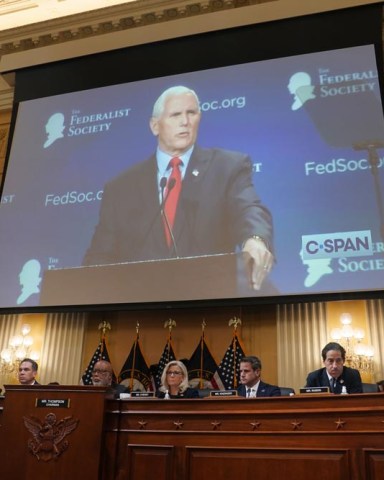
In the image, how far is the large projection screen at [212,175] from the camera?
5.06 metres

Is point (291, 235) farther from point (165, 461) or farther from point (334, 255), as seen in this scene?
point (165, 461)

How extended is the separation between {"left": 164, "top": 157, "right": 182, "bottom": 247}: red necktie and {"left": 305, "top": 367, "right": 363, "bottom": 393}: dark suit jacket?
1.96 metres

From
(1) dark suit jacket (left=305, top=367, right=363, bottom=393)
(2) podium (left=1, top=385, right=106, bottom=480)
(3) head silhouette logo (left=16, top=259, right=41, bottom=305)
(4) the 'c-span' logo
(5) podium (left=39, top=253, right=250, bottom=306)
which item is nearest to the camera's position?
(2) podium (left=1, top=385, right=106, bottom=480)

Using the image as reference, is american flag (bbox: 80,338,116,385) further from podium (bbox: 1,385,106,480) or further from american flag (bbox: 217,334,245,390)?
podium (bbox: 1,385,106,480)

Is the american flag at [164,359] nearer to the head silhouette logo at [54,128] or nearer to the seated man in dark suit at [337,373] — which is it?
the seated man in dark suit at [337,373]

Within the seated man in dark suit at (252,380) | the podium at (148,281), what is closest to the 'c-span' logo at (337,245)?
the podium at (148,281)

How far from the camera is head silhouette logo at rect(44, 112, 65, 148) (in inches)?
261

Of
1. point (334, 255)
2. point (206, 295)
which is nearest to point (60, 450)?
point (206, 295)

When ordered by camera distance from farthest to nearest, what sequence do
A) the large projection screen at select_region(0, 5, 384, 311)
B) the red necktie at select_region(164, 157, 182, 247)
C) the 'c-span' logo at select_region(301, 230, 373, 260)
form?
the red necktie at select_region(164, 157, 182, 247), the large projection screen at select_region(0, 5, 384, 311), the 'c-span' logo at select_region(301, 230, 373, 260)

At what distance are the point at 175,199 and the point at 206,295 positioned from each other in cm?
114

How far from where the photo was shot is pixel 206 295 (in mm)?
5195

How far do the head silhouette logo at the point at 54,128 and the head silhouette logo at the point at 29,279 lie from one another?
1575 millimetres

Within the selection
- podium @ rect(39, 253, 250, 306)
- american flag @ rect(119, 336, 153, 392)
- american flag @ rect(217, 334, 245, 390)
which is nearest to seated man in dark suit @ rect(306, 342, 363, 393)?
podium @ rect(39, 253, 250, 306)

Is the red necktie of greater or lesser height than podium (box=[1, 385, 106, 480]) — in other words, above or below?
above
